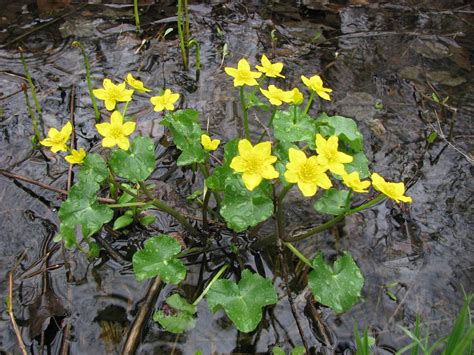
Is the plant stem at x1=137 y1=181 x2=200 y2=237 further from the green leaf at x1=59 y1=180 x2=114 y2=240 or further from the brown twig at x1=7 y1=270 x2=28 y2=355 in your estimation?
the brown twig at x1=7 y1=270 x2=28 y2=355

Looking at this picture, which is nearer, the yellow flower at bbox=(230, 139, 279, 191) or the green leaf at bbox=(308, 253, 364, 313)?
the yellow flower at bbox=(230, 139, 279, 191)

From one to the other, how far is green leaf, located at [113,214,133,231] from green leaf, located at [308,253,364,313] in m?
0.88

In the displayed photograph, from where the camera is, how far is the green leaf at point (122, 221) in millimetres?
2123

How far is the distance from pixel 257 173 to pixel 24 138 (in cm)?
166

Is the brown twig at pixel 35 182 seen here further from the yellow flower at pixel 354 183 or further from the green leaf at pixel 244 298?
the yellow flower at pixel 354 183

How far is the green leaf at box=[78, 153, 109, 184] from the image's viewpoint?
6.10ft

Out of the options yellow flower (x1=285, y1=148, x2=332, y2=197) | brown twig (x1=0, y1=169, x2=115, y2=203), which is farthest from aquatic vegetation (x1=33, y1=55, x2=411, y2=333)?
brown twig (x1=0, y1=169, x2=115, y2=203)

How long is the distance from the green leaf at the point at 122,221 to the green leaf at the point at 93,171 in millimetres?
320

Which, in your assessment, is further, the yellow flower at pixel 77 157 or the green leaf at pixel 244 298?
the yellow flower at pixel 77 157

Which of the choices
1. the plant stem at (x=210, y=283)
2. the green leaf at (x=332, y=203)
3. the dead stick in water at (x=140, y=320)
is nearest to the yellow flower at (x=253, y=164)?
the green leaf at (x=332, y=203)

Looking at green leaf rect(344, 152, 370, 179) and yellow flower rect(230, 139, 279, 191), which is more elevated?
yellow flower rect(230, 139, 279, 191)

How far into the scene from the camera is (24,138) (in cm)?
265

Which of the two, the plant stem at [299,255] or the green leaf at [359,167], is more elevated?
the green leaf at [359,167]

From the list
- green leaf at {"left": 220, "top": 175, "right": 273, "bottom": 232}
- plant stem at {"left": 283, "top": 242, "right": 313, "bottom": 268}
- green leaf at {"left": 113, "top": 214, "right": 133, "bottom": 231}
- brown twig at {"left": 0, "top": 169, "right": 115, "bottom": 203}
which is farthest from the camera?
brown twig at {"left": 0, "top": 169, "right": 115, "bottom": 203}
